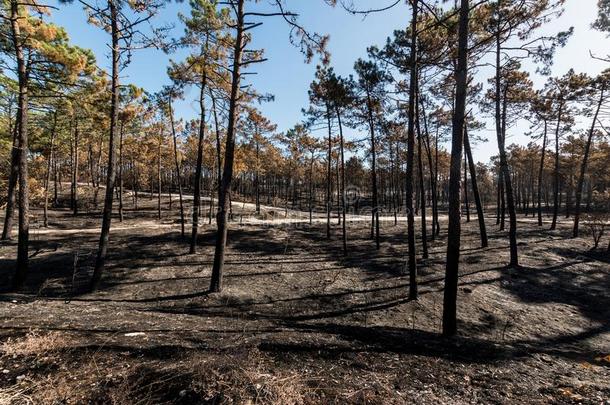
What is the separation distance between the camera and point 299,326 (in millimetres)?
7590

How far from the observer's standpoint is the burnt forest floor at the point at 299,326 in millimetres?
3949

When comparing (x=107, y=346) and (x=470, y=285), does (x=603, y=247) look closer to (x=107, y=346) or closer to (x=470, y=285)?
(x=470, y=285)

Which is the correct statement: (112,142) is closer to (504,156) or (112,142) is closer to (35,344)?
(35,344)

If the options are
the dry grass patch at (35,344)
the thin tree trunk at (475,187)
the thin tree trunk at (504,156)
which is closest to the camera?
the dry grass patch at (35,344)

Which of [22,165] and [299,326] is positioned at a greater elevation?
[22,165]

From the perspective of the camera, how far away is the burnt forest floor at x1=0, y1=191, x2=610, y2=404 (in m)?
3.95

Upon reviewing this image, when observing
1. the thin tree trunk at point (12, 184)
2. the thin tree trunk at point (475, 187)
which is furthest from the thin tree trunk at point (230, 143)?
the thin tree trunk at point (475, 187)

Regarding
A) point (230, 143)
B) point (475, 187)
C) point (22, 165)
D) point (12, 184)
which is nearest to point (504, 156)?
point (475, 187)

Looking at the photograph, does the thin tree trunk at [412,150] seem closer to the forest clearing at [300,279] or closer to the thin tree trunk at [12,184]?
the forest clearing at [300,279]

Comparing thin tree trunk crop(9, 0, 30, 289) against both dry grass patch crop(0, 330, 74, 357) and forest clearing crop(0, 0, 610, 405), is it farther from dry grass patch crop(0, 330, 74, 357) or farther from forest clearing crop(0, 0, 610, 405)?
dry grass patch crop(0, 330, 74, 357)

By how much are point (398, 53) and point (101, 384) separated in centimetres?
1514

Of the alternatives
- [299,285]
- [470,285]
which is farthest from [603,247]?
[299,285]

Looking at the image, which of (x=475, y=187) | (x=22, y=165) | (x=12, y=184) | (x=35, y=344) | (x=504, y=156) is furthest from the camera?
(x=475, y=187)

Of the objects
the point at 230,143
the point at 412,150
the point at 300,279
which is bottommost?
the point at 300,279
